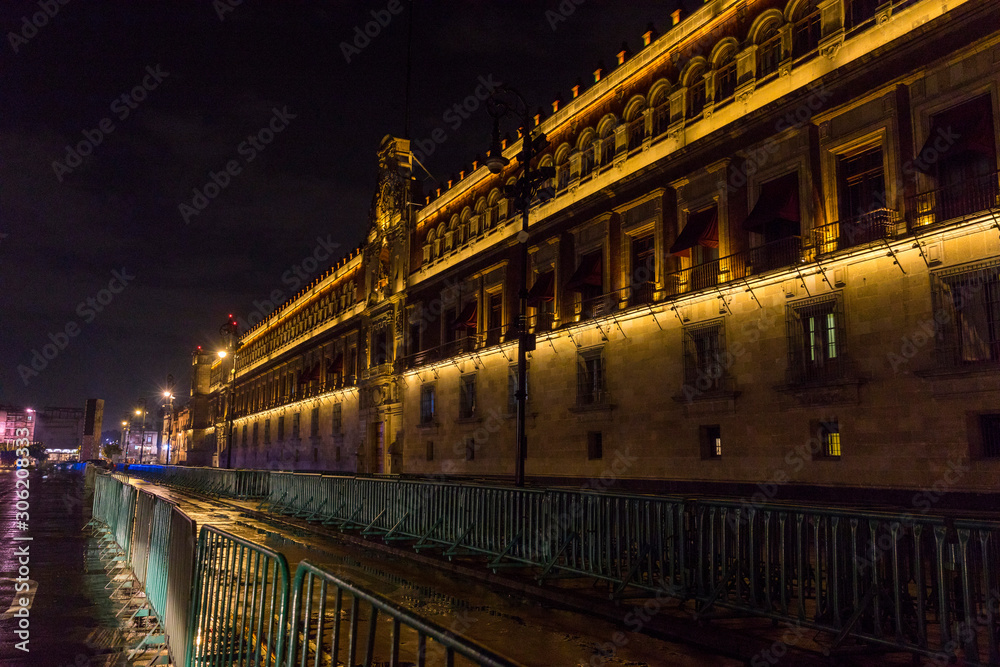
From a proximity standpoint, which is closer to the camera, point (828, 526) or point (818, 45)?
point (828, 526)

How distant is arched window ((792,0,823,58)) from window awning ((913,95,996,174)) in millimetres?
4294

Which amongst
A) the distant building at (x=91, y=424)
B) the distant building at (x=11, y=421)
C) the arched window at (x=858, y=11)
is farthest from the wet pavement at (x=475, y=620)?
the distant building at (x=11, y=421)

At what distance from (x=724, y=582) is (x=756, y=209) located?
46.5ft

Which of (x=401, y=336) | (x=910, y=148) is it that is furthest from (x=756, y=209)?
(x=401, y=336)

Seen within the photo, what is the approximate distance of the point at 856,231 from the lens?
17.2 meters

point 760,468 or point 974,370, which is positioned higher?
point 974,370

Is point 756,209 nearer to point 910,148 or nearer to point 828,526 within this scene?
point 910,148

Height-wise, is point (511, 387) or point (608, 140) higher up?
point (608, 140)

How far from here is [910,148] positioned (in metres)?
16.8

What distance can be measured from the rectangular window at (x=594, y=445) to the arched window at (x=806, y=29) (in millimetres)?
13152

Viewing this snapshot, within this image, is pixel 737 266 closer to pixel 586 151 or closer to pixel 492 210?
pixel 586 151

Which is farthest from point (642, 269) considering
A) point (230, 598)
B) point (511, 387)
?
point (230, 598)

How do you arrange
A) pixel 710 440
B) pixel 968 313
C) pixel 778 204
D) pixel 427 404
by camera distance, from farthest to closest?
pixel 427 404 → pixel 710 440 → pixel 778 204 → pixel 968 313

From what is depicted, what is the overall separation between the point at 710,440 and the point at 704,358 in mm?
2384
